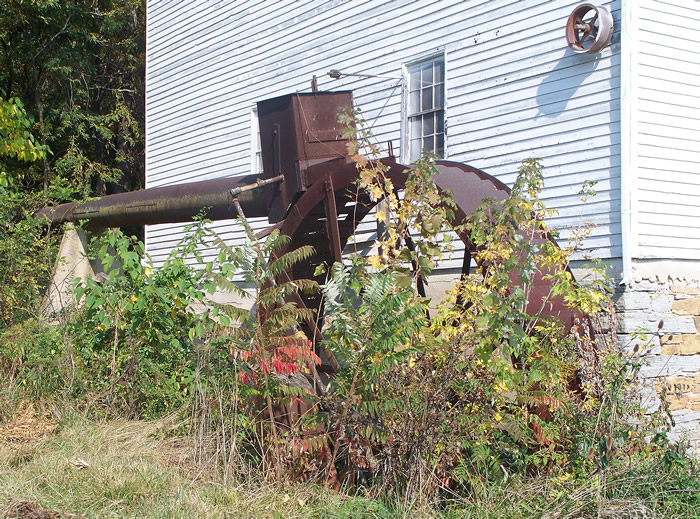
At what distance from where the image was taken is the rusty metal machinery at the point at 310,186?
659cm

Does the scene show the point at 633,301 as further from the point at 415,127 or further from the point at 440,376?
the point at 415,127

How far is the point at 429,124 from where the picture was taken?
31.2 feet

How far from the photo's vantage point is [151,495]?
439cm

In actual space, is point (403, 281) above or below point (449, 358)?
above

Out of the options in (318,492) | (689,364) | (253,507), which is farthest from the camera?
(689,364)

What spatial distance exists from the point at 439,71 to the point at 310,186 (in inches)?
112

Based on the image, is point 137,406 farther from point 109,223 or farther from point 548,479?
point 109,223

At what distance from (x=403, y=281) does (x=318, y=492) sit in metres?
1.37

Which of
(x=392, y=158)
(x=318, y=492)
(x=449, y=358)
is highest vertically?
(x=392, y=158)

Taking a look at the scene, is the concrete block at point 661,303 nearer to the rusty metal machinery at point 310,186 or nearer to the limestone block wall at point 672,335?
the limestone block wall at point 672,335

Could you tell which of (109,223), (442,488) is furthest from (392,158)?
(109,223)

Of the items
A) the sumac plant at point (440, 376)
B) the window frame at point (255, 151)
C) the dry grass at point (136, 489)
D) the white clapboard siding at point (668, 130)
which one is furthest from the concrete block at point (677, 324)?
the window frame at point (255, 151)

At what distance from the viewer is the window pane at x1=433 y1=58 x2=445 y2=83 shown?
942 centimetres

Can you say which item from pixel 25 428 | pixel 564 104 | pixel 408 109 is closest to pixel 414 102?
pixel 408 109
